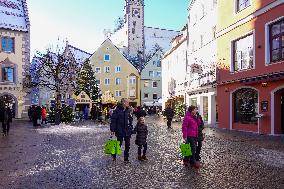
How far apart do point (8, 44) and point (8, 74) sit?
3393 millimetres

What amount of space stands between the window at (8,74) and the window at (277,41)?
30490 millimetres

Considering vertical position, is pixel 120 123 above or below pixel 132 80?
below

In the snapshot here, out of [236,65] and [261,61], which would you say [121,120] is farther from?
[236,65]

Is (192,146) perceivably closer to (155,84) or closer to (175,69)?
(175,69)

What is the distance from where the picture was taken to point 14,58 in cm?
4247

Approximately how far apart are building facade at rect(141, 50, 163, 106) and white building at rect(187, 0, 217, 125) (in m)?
39.8

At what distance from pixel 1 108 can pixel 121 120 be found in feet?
38.8

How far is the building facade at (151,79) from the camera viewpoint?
79.8 meters

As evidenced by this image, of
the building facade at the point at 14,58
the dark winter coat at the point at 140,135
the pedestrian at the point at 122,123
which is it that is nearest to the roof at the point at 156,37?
the building facade at the point at 14,58

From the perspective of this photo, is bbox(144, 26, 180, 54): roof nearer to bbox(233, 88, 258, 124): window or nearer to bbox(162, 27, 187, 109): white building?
bbox(162, 27, 187, 109): white building

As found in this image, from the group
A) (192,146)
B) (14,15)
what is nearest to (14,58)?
(14,15)

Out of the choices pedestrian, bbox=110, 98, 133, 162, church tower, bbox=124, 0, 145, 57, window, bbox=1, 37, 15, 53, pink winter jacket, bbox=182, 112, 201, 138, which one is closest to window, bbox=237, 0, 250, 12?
pedestrian, bbox=110, 98, 133, 162

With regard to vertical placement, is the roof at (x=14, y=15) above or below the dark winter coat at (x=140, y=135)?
above

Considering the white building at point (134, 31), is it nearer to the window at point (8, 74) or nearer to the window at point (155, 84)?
the window at point (155, 84)
